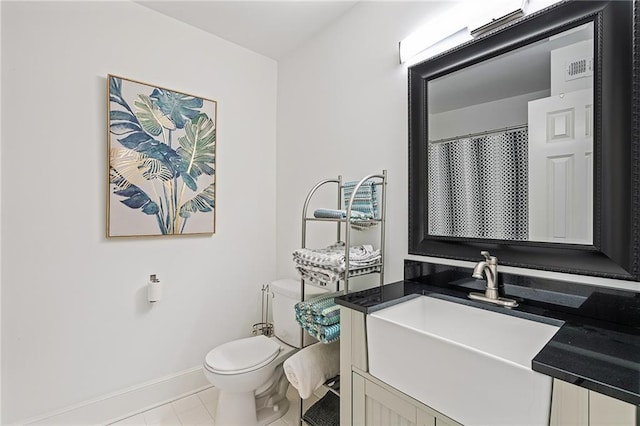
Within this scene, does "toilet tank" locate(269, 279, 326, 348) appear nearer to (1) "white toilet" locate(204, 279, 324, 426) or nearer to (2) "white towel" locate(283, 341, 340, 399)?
(1) "white toilet" locate(204, 279, 324, 426)

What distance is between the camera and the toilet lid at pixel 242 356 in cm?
166

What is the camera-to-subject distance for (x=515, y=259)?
3.99 feet

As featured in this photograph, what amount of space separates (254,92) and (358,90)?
962 millimetres

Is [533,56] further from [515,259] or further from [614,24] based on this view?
[515,259]

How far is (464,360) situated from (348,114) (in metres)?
1.48

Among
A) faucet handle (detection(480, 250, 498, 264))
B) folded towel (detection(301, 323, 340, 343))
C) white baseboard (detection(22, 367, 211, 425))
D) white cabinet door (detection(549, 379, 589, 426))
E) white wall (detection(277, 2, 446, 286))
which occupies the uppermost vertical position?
white wall (detection(277, 2, 446, 286))

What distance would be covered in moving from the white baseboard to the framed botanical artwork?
3.09 ft

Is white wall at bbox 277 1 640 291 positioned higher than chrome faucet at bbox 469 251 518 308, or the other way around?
white wall at bbox 277 1 640 291

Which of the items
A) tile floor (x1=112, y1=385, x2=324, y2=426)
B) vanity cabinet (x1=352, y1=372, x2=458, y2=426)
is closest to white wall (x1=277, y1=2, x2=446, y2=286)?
vanity cabinet (x1=352, y1=372, x2=458, y2=426)

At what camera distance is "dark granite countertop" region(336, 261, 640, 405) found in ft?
2.27

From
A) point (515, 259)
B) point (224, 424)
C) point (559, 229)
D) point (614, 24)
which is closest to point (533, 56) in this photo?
point (614, 24)

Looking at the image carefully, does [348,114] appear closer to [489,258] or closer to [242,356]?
[489,258]

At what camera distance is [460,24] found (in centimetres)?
136

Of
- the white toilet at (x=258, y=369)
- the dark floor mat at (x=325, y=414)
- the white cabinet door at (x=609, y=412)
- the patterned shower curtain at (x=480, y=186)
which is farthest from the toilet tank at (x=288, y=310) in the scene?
the white cabinet door at (x=609, y=412)
